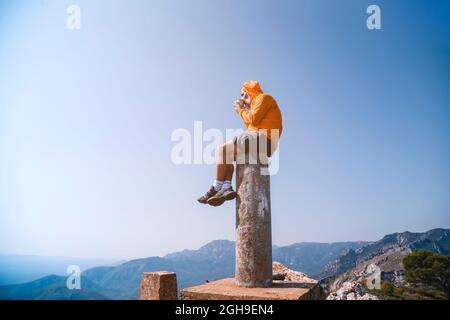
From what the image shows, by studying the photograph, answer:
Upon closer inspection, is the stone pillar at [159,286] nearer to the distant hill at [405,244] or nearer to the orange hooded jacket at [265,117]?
the orange hooded jacket at [265,117]

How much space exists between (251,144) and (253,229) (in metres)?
1.64

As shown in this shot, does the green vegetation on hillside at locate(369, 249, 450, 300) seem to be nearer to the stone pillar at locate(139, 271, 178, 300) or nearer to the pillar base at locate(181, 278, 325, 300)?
the pillar base at locate(181, 278, 325, 300)

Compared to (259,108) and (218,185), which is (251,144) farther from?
(218,185)

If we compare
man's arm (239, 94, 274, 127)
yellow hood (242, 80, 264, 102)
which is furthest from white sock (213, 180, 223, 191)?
yellow hood (242, 80, 264, 102)

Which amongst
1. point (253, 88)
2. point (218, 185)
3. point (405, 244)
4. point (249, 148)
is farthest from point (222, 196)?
point (405, 244)

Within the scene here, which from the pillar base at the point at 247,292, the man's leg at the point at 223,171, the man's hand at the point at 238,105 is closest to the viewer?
the pillar base at the point at 247,292

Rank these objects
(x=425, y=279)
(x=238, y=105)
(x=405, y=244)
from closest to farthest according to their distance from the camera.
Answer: (x=238, y=105) < (x=425, y=279) < (x=405, y=244)

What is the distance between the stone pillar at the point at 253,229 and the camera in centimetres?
541

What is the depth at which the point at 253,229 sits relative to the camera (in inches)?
217

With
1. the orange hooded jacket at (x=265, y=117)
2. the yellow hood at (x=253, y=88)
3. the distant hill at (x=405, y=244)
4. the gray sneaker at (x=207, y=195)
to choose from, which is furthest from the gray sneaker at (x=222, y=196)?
the distant hill at (x=405, y=244)

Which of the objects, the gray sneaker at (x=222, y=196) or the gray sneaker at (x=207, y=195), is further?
the gray sneaker at (x=207, y=195)

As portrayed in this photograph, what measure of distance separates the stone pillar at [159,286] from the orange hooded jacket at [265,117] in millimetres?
3276
